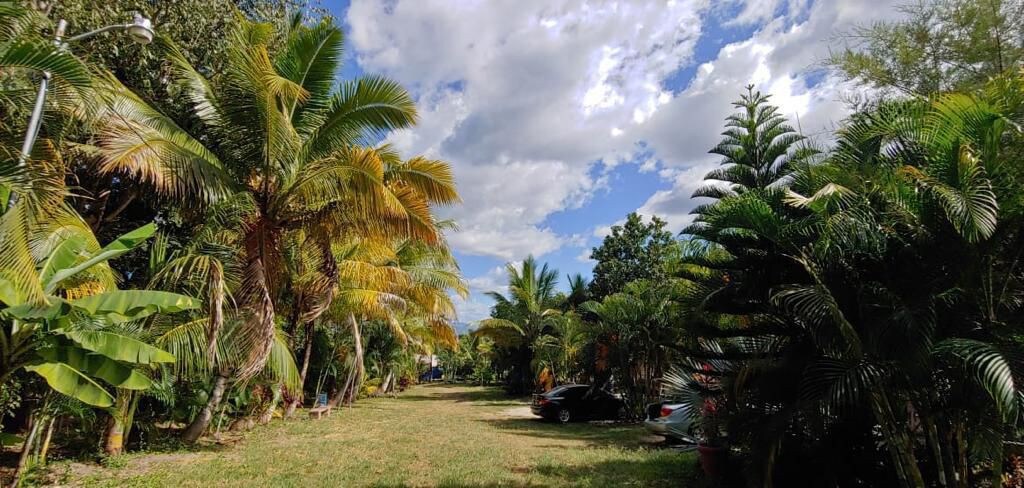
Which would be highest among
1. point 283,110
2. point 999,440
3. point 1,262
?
point 283,110

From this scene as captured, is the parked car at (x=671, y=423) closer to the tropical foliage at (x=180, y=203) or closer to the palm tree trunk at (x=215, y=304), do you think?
the tropical foliage at (x=180, y=203)

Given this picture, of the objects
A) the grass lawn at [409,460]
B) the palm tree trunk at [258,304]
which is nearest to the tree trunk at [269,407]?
the grass lawn at [409,460]

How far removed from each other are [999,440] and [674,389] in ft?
10.7

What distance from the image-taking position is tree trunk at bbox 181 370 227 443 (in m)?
9.95

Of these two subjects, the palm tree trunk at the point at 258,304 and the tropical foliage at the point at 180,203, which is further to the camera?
the palm tree trunk at the point at 258,304

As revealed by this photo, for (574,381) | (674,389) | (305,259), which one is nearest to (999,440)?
(674,389)

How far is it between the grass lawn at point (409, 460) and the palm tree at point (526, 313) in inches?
474

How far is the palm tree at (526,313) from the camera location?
86.3 ft

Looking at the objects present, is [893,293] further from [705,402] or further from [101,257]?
[101,257]

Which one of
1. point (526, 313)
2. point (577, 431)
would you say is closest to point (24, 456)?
point (577, 431)

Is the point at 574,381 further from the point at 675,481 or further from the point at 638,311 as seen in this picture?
the point at 675,481

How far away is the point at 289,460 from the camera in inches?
352

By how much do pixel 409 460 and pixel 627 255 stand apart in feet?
65.9

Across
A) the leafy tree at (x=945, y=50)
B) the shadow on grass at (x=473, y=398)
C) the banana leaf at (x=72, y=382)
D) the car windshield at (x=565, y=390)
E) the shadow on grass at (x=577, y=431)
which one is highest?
the leafy tree at (x=945, y=50)
